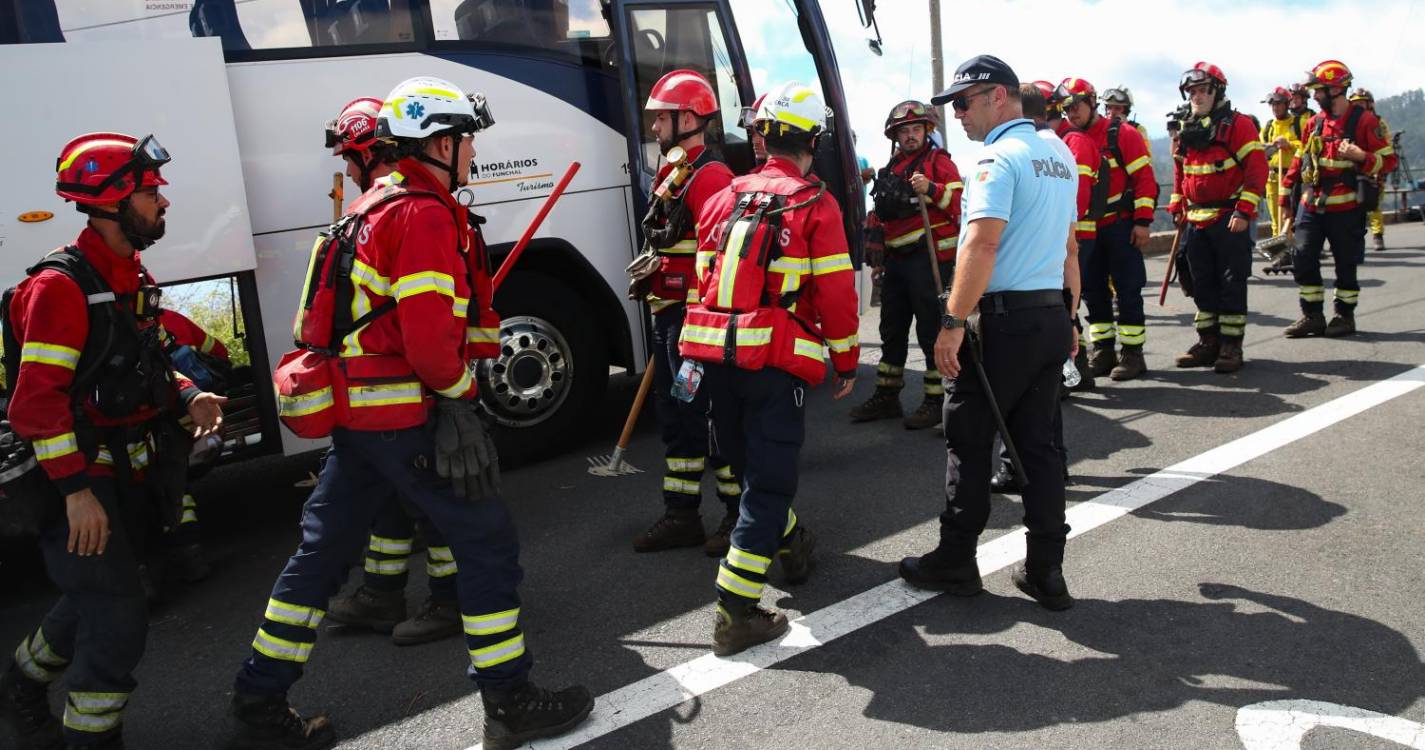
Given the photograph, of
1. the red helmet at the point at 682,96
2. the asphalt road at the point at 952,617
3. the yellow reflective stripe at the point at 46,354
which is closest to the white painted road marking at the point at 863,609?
the asphalt road at the point at 952,617

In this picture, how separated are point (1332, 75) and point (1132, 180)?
2.56 metres

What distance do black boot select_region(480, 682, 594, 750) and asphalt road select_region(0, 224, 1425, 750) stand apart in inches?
4.9

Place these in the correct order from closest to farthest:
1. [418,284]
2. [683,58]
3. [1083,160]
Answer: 1. [418,284]
2. [683,58]
3. [1083,160]

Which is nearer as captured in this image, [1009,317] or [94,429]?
[94,429]

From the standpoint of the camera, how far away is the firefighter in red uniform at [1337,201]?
8188mm

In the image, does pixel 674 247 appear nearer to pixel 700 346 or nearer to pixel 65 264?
pixel 700 346

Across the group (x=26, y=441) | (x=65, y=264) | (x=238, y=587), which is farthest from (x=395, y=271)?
(x=238, y=587)

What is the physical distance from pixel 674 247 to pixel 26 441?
8.08ft

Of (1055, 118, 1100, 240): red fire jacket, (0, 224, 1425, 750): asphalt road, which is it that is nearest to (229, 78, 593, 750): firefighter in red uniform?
(0, 224, 1425, 750): asphalt road

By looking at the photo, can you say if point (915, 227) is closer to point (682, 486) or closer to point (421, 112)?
point (682, 486)

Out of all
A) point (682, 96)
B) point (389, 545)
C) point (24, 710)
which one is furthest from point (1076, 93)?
point (24, 710)

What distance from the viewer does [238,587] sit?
4.63 m

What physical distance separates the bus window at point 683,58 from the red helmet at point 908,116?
0.90m

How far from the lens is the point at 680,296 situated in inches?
180
